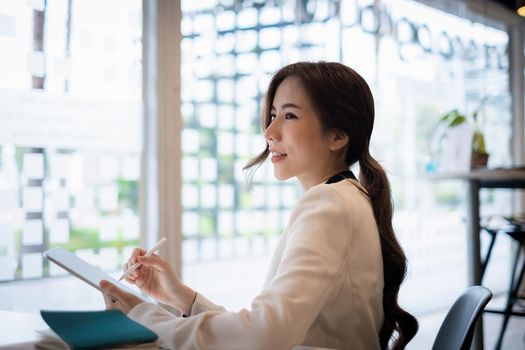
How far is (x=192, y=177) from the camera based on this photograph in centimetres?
334

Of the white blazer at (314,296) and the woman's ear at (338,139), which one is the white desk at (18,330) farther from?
the woman's ear at (338,139)

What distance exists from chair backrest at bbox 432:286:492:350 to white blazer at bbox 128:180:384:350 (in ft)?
0.46

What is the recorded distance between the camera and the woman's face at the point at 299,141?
1331 mm

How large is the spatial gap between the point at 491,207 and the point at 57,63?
4429 mm

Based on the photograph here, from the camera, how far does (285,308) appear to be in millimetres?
952

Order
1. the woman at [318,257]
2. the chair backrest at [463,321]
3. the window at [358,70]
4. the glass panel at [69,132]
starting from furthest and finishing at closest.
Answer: the window at [358,70] → the glass panel at [69,132] → the chair backrest at [463,321] → the woman at [318,257]

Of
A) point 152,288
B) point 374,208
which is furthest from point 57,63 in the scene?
point 374,208

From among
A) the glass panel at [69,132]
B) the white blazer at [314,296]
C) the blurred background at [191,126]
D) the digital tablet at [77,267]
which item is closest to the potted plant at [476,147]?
the blurred background at [191,126]

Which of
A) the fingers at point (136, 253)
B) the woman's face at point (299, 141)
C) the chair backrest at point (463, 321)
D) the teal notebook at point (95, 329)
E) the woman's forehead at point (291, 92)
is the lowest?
the chair backrest at point (463, 321)

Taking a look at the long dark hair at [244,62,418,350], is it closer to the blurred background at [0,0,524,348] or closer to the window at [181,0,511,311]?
the blurred background at [0,0,524,348]

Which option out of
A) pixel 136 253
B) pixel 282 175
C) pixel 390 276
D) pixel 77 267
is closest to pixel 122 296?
pixel 77 267

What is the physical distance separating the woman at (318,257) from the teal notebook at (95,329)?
0.26ft

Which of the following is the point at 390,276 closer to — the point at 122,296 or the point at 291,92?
the point at 291,92

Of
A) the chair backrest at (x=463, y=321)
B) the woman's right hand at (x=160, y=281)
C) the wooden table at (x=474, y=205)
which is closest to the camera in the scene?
the chair backrest at (x=463, y=321)
